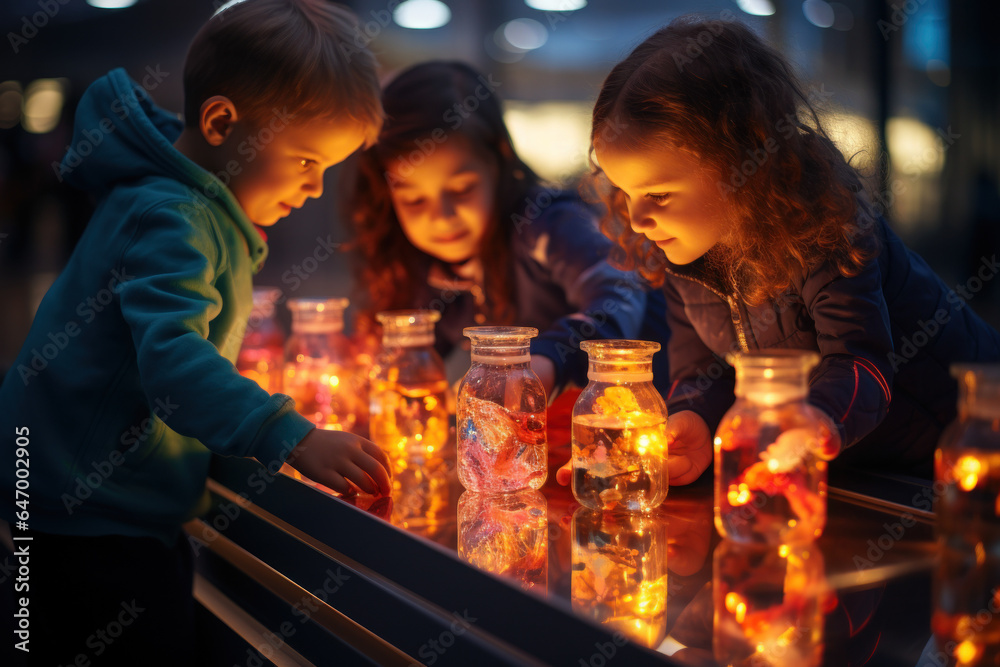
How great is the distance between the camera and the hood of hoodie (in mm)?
1159

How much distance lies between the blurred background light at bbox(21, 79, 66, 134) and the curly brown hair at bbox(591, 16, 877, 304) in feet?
15.6

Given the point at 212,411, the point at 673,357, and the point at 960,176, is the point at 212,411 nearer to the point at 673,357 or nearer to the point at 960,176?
the point at 673,357

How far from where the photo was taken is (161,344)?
0.94 meters

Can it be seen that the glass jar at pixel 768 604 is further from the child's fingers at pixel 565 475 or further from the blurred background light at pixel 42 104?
the blurred background light at pixel 42 104

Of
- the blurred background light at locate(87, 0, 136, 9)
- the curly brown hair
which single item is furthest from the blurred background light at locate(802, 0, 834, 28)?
the blurred background light at locate(87, 0, 136, 9)

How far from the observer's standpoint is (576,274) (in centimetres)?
164

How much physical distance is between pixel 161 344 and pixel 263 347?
74cm

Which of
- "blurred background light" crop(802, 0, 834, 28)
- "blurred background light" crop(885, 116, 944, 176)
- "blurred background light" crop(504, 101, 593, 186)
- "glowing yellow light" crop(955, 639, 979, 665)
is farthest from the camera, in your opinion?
"blurred background light" crop(504, 101, 593, 186)

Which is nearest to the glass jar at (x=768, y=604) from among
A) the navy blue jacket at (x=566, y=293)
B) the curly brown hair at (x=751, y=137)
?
the curly brown hair at (x=751, y=137)

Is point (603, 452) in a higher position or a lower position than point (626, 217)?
lower

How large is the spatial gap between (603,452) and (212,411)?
1.61 ft

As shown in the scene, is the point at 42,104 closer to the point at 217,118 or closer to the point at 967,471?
the point at 217,118

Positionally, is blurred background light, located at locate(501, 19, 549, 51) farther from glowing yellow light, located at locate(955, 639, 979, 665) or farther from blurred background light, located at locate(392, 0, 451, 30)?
glowing yellow light, located at locate(955, 639, 979, 665)

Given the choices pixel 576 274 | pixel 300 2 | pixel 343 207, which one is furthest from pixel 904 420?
pixel 343 207
